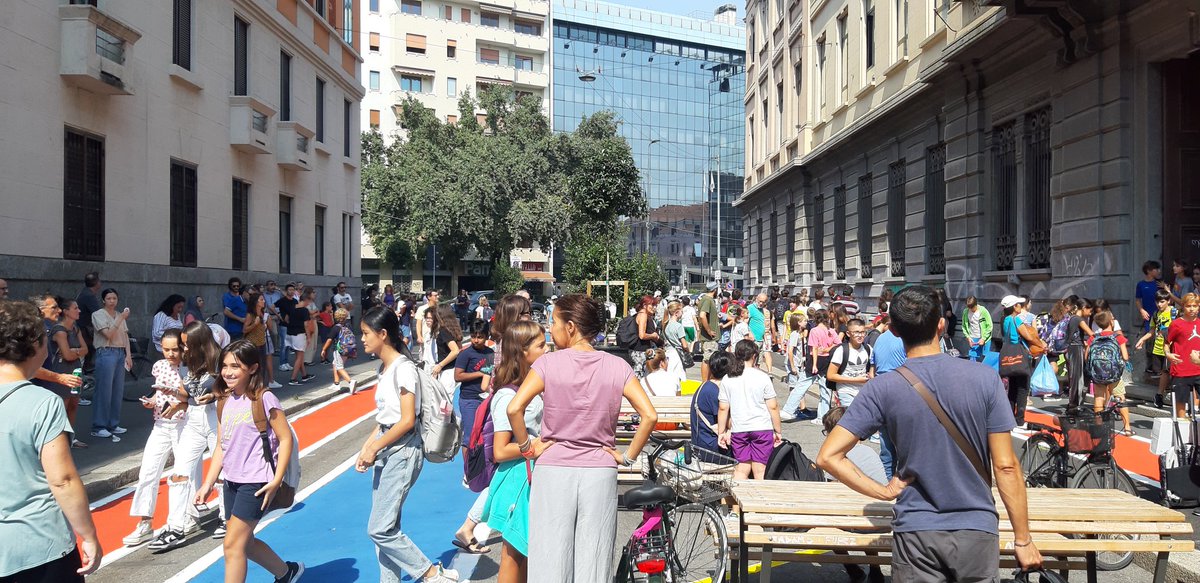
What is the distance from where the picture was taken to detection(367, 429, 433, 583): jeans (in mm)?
4988

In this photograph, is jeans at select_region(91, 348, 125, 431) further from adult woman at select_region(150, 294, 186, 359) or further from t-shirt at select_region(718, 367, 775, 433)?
t-shirt at select_region(718, 367, 775, 433)

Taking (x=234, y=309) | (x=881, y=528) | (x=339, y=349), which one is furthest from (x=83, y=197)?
(x=881, y=528)

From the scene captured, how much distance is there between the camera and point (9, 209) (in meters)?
12.1

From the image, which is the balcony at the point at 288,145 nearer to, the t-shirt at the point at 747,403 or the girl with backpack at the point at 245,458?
the t-shirt at the point at 747,403

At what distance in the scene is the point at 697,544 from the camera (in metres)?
5.18

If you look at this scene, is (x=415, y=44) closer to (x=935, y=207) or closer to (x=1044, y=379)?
(x=935, y=207)

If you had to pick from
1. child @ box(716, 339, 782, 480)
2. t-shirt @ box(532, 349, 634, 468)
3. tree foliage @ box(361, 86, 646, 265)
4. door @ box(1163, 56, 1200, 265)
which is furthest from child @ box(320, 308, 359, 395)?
tree foliage @ box(361, 86, 646, 265)

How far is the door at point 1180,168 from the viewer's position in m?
13.1

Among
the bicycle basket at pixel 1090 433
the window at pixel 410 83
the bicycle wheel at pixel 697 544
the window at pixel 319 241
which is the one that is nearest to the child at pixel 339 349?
the window at pixel 319 241

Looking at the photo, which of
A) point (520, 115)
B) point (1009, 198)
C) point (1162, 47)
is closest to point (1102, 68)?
point (1162, 47)

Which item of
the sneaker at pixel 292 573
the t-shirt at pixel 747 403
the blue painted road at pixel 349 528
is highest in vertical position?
the t-shirt at pixel 747 403

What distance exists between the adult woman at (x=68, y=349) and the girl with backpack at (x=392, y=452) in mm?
4499

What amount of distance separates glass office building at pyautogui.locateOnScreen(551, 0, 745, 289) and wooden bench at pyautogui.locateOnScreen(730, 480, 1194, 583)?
81176 millimetres

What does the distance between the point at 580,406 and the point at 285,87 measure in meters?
20.9
